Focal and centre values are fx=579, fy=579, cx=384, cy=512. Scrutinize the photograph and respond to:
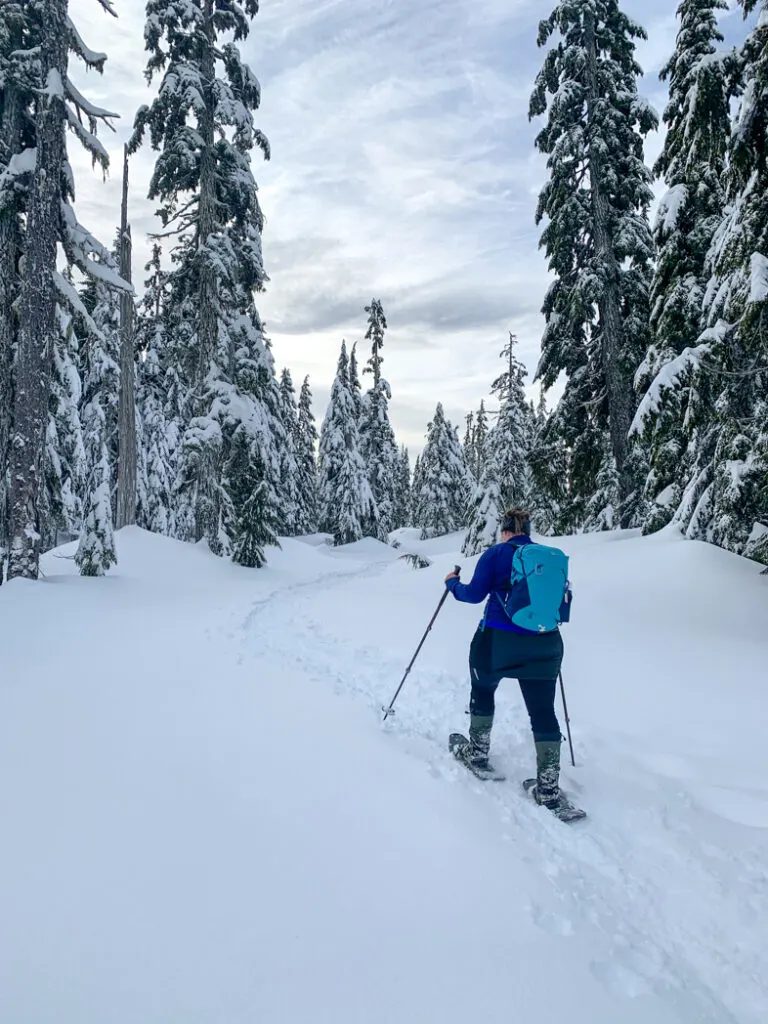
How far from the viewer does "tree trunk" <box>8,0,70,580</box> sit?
10656 millimetres

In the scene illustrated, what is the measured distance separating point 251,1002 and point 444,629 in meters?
7.26

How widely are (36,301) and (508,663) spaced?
443 inches

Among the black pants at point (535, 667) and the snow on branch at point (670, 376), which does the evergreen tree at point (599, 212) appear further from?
the black pants at point (535, 667)

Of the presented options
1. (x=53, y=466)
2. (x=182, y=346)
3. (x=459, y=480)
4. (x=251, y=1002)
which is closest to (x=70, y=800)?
(x=251, y=1002)

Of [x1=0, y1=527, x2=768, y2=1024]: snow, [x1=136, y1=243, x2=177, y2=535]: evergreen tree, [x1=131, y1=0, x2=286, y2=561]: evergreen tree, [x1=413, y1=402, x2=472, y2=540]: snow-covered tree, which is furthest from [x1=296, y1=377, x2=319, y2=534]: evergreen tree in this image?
[x1=0, y1=527, x2=768, y2=1024]: snow

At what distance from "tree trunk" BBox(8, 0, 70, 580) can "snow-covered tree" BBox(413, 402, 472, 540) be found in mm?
36612

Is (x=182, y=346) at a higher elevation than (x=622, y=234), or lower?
lower

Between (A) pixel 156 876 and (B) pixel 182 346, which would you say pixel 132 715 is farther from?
(B) pixel 182 346

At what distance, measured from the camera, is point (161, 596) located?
40.7 feet

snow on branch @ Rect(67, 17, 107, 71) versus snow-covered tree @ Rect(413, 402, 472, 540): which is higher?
snow on branch @ Rect(67, 17, 107, 71)

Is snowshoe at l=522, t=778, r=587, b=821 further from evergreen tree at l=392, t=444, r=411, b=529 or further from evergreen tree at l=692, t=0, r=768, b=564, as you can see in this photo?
evergreen tree at l=392, t=444, r=411, b=529

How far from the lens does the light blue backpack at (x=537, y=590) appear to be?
4168 millimetres

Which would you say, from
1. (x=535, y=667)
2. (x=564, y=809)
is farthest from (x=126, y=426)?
(x=564, y=809)

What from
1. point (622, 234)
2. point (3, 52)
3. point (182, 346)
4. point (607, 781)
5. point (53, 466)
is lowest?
point (607, 781)
